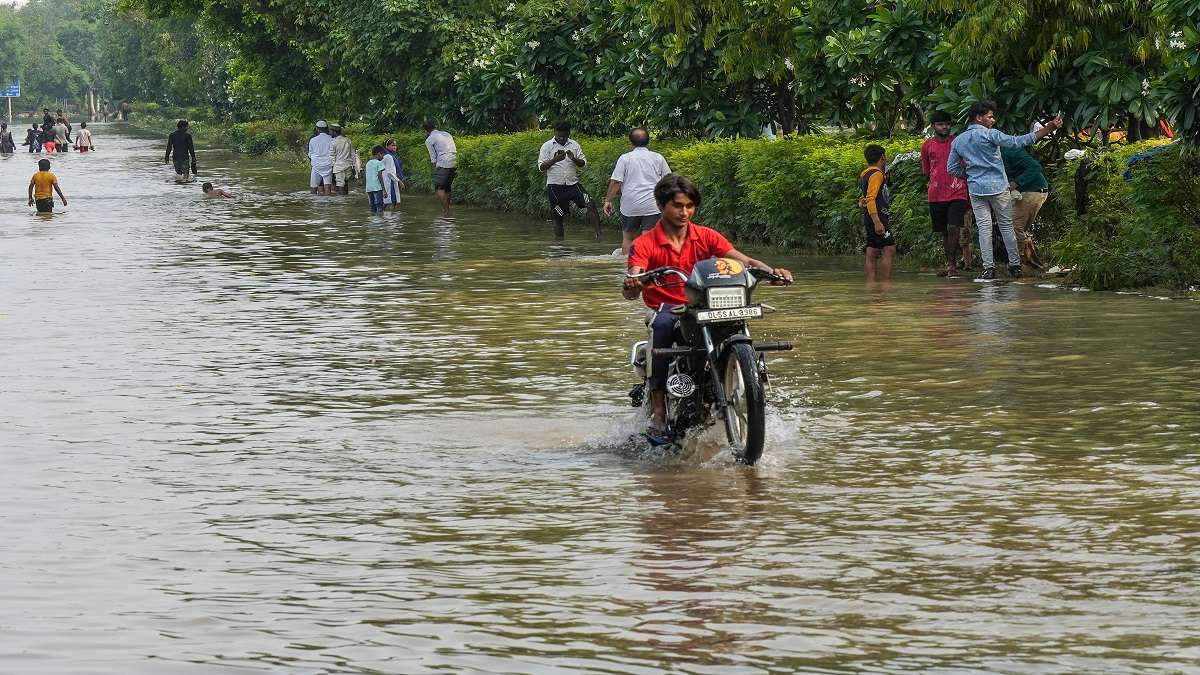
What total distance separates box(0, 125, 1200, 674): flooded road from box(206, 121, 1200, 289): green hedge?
42.2 inches

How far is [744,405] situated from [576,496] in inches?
42.1

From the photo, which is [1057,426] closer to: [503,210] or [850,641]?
[850,641]

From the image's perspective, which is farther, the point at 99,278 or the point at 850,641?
the point at 99,278

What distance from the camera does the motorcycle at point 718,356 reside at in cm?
905

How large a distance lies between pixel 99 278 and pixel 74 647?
48.4 ft

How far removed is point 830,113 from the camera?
84.7 ft

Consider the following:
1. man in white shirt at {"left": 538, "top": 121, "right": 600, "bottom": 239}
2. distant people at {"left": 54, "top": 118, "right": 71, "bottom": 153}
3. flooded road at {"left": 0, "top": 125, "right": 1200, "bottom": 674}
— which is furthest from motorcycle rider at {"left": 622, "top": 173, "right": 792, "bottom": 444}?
distant people at {"left": 54, "top": 118, "right": 71, "bottom": 153}

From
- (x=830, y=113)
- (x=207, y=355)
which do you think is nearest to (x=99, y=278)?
(x=207, y=355)

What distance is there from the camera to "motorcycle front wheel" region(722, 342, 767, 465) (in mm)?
8906

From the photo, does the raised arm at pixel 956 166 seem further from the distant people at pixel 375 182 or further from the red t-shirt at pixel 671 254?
the distant people at pixel 375 182

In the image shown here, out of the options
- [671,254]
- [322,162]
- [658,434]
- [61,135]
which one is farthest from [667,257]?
[61,135]

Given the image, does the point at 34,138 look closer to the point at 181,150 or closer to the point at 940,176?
the point at 181,150

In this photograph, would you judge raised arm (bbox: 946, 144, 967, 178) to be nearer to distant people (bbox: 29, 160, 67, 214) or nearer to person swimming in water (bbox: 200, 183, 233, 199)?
distant people (bbox: 29, 160, 67, 214)

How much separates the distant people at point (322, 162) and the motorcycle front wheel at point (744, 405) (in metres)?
31.9
